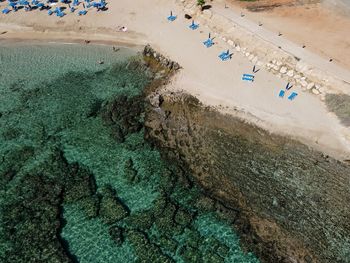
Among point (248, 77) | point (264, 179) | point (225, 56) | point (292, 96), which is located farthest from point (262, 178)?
point (225, 56)

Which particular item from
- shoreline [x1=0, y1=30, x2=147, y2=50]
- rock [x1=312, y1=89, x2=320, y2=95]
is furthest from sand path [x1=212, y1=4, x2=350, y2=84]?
shoreline [x1=0, y1=30, x2=147, y2=50]

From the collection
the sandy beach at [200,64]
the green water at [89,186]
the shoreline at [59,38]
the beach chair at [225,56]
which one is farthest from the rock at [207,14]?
the green water at [89,186]

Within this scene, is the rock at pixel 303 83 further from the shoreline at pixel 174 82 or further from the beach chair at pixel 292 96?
the shoreline at pixel 174 82

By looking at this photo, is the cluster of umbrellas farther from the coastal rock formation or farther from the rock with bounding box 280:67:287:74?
the rock with bounding box 280:67:287:74

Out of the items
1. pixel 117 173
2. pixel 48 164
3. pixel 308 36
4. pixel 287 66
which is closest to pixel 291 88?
pixel 287 66

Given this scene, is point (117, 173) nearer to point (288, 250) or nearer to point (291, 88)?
point (288, 250)

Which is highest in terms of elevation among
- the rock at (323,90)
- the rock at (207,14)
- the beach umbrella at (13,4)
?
the beach umbrella at (13,4)

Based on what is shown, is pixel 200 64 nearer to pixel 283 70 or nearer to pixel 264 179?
pixel 283 70

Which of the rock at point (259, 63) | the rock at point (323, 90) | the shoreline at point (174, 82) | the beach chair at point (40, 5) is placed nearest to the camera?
the shoreline at point (174, 82)
